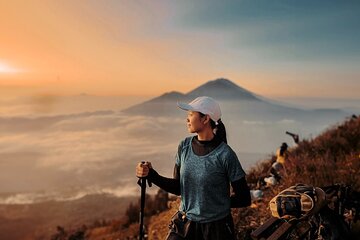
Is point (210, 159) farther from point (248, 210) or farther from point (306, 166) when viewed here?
point (306, 166)

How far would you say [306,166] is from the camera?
9.09 m

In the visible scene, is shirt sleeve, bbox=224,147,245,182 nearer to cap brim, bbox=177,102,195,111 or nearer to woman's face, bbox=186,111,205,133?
woman's face, bbox=186,111,205,133

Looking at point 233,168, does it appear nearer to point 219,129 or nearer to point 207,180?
point 207,180

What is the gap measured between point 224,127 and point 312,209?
1.11m

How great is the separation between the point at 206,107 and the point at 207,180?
66cm

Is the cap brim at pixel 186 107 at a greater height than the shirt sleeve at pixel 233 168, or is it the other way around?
the cap brim at pixel 186 107

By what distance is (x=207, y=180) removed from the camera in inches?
147

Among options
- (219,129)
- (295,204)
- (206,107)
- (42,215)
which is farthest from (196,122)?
(42,215)

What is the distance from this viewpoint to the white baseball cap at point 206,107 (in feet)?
12.5

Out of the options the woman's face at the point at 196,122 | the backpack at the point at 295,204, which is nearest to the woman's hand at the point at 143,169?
the woman's face at the point at 196,122

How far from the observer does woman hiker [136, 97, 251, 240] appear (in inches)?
145

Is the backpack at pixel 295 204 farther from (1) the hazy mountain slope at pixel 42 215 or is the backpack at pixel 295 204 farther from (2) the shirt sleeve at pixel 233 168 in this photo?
(1) the hazy mountain slope at pixel 42 215

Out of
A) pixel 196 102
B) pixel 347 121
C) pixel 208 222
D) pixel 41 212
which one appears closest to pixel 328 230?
pixel 208 222

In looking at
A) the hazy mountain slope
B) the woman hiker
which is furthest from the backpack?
the hazy mountain slope
